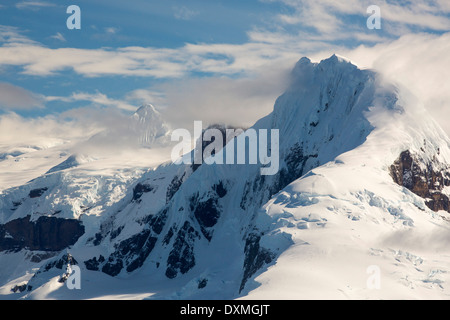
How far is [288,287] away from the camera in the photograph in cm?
19275
